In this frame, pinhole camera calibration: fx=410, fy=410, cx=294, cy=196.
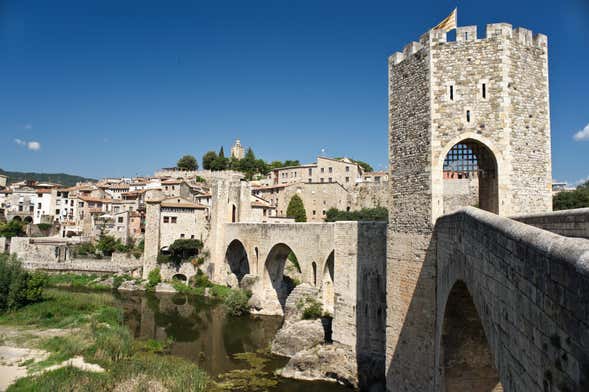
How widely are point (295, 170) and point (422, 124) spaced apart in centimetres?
5795

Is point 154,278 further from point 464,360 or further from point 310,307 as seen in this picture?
→ point 464,360

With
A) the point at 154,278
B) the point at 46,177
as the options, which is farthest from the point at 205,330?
A: the point at 46,177

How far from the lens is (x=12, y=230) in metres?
51.5

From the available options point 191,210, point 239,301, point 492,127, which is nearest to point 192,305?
point 239,301

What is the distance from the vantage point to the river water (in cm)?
1881

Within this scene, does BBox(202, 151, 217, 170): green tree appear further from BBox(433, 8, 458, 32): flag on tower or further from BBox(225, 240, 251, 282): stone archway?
BBox(433, 8, 458, 32): flag on tower

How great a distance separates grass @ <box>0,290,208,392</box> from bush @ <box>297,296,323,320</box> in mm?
6222

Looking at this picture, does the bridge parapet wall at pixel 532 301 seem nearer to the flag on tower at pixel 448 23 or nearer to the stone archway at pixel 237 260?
the flag on tower at pixel 448 23

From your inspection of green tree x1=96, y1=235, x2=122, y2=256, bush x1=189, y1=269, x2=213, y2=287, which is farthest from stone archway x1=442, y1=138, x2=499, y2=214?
green tree x1=96, y1=235, x2=122, y2=256

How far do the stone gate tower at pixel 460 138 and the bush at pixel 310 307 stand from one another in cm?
1000

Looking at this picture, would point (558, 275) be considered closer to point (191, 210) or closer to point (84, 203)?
point (191, 210)

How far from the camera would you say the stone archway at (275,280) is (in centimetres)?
3003

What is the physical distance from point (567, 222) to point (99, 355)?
17756 millimetres

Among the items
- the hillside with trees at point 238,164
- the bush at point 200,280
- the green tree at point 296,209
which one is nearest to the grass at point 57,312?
the bush at point 200,280
